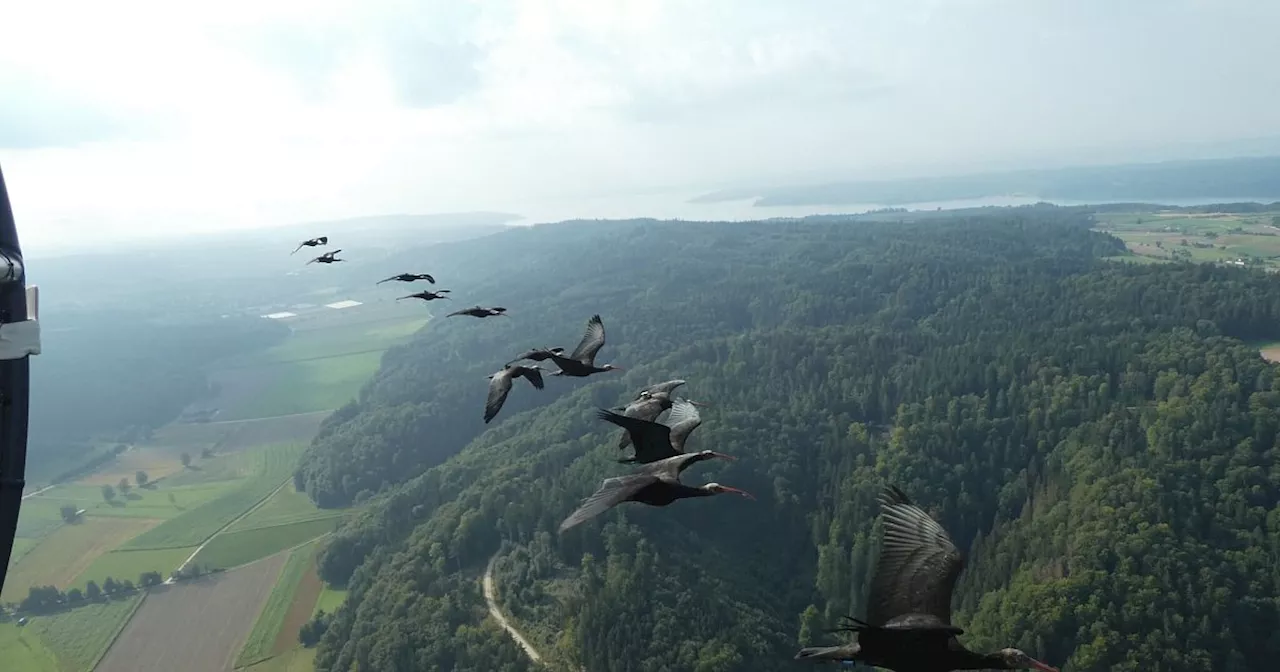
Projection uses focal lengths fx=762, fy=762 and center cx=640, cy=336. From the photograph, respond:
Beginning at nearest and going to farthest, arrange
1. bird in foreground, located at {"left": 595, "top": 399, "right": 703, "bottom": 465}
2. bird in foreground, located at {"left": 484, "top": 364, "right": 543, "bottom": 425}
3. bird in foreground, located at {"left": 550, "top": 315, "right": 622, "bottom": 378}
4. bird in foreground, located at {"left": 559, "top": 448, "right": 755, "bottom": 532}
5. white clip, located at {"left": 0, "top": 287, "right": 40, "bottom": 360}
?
white clip, located at {"left": 0, "top": 287, "right": 40, "bottom": 360}
bird in foreground, located at {"left": 559, "top": 448, "right": 755, "bottom": 532}
bird in foreground, located at {"left": 595, "top": 399, "right": 703, "bottom": 465}
bird in foreground, located at {"left": 484, "top": 364, "right": 543, "bottom": 425}
bird in foreground, located at {"left": 550, "top": 315, "right": 622, "bottom": 378}

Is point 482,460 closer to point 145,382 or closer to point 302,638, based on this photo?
point 302,638

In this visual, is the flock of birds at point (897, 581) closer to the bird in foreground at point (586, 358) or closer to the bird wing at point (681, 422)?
the bird wing at point (681, 422)

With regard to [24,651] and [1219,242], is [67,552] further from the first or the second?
[1219,242]

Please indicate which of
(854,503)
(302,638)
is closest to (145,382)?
(302,638)

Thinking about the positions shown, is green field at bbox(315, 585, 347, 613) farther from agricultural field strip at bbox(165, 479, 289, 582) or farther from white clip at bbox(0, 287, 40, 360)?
white clip at bbox(0, 287, 40, 360)

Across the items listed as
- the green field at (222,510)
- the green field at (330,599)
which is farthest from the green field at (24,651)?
the green field at (330,599)

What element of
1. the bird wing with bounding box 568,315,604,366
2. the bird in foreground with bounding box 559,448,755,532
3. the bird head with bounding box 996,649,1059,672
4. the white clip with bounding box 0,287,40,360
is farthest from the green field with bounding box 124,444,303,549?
the bird head with bounding box 996,649,1059,672
